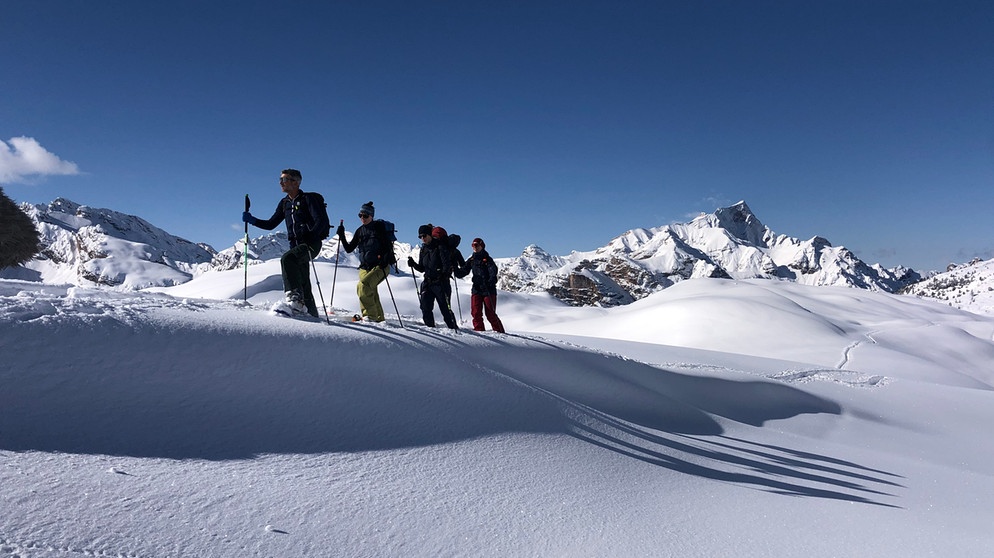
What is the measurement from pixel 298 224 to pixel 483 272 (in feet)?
16.3

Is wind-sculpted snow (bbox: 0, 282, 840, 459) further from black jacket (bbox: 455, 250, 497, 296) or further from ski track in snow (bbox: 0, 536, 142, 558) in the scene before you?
black jacket (bbox: 455, 250, 497, 296)

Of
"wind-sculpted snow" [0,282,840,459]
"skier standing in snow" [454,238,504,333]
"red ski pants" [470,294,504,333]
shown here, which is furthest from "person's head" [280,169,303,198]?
"red ski pants" [470,294,504,333]

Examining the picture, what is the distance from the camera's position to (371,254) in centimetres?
893

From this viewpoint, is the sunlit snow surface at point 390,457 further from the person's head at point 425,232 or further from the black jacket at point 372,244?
the person's head at point 425,232

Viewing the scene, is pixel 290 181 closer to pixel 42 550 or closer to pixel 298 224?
pixel 298 224

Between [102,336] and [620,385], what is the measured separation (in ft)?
23.2

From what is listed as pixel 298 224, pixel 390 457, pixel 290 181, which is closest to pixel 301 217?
pixel 298 224

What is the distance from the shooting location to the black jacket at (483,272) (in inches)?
454

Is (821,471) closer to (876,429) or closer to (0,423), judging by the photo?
(876,429)

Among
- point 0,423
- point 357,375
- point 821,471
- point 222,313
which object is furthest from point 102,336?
point 821,471

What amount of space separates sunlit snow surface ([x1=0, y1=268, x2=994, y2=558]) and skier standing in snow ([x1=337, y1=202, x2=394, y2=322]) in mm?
1574

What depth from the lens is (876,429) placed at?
958cm

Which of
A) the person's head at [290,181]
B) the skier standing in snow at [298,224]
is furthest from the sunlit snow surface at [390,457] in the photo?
the person's head at [290,181]

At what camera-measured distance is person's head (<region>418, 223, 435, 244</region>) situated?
10.5 m
